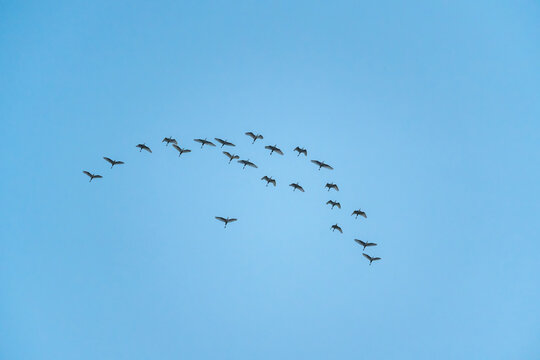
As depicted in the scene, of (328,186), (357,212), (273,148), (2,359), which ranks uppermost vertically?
(273,148)

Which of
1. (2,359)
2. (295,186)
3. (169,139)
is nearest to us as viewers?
(169,139)

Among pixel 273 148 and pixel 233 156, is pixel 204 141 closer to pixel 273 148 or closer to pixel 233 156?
pixel 233 156

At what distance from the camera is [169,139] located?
59062 mm

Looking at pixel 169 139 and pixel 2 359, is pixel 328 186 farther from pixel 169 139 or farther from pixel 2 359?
pixel 2 359

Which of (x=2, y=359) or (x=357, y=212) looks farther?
(x=2, y=359)

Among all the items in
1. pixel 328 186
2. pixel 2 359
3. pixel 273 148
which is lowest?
pixel 2 359

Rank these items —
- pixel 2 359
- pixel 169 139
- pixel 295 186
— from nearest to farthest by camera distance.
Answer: pixel 169 139
pixel 295 186
pixel 2 359

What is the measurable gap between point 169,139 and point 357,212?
107 ft

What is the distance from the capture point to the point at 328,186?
206 feet

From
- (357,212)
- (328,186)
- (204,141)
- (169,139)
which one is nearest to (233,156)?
(204,141)

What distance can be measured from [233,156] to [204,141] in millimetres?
5316

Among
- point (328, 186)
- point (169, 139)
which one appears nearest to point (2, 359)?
point (169, 139)

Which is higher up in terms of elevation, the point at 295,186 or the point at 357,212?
the point at 295,186

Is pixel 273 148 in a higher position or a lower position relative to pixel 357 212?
higher
